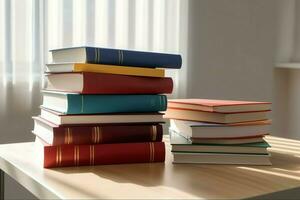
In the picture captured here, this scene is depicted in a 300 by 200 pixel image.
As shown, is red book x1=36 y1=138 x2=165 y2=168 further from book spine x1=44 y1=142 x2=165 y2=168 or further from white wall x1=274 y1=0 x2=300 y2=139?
white wall x1=274 y1=0 x2=300 y2=139

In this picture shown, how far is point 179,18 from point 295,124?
3.09ft

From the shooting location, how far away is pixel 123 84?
86cm

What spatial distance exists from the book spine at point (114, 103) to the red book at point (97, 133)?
0.09ft

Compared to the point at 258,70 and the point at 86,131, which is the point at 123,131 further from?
the point at 258,70

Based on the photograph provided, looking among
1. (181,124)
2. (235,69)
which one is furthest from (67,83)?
(235,69)

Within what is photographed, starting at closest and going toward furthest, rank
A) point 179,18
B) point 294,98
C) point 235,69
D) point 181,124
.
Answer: point 181,124, point 179,18, point 235,69, point 294,98

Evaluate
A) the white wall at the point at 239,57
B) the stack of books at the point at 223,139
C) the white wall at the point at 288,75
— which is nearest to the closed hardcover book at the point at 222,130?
the stack of books at the point at 223,139

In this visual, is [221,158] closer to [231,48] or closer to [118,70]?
[118,70]

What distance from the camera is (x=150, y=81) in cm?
89

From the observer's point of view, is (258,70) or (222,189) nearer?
(222,189)

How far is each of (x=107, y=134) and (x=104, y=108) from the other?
0.05 meters

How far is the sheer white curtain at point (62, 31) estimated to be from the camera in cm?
169

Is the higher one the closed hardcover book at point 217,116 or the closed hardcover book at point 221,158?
the closed hardcover book at point 217,116

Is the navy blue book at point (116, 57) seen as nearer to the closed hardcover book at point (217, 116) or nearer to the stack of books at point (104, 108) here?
the stack of books at point (104, 108)
